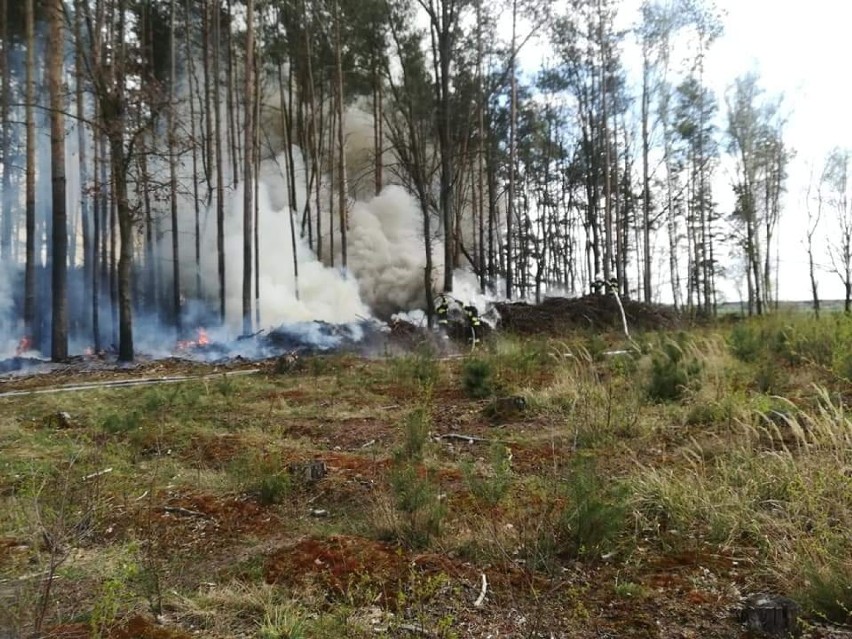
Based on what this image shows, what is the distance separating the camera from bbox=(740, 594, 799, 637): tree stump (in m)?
1.91

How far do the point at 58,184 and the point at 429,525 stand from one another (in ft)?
38.1

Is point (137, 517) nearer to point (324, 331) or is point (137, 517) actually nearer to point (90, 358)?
point (90, 358)

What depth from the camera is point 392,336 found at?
48.0 ft

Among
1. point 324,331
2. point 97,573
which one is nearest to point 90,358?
point 324,331

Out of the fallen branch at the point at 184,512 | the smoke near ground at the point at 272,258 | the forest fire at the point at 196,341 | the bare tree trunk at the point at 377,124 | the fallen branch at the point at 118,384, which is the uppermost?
the bare tree trunk at the point at 377,124

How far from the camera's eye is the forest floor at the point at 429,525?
2.07m

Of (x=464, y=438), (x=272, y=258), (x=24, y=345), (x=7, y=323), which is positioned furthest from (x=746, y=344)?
(x=7, y=323)

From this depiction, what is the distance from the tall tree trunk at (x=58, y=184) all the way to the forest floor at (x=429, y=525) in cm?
672

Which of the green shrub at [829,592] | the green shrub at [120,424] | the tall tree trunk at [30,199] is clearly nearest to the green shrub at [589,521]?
the green shrub at [829,592]

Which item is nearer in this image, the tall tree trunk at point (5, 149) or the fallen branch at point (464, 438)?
the fallen branch at point (464, 438)

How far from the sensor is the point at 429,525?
2766 millimetres

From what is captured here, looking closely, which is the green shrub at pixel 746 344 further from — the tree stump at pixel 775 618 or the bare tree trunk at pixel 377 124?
the bare tree trunk at pixel 377 124

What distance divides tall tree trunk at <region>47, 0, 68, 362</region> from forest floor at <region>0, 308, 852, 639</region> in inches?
265

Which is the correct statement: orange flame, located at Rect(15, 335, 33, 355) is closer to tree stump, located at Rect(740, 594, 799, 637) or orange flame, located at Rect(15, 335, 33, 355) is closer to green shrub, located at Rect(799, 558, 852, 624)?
tree stump, located at Rect(740, 594, 799, 637)
